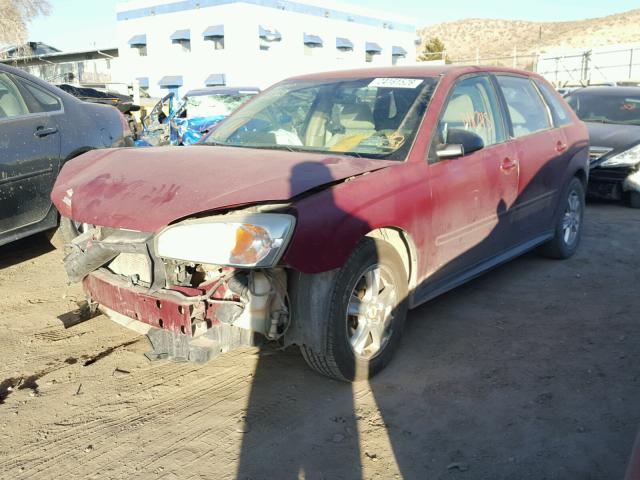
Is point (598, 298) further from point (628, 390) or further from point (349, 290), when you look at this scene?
point (349, 290)

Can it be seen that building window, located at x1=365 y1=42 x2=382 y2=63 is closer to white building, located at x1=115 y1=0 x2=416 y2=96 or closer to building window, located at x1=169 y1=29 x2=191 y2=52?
white building, located at x1=115 y1=0 x2=416 y2=96

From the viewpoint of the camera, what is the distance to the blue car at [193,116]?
42.5ft

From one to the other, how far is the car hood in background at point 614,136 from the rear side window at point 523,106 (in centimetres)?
349

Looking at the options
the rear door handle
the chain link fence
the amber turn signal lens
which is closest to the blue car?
the rear door handle

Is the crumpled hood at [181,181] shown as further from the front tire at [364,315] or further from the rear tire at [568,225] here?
the rear tire at [568,225]

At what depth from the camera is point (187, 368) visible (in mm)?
3516

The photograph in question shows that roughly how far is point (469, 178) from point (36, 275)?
3678mm

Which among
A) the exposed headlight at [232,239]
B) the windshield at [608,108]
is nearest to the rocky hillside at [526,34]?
the windshield at [608,108]

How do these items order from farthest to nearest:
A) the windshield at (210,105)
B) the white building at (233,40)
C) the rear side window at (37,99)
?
the white building at (233,40)
the windshield at (210,105)
the rear side window at (37,99)

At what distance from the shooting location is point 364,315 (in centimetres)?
326

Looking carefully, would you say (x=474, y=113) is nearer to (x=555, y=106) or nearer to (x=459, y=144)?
(x=459, y=144)

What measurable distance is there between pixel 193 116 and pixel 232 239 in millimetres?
11360

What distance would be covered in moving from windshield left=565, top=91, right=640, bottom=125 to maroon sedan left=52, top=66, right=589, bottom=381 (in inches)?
206

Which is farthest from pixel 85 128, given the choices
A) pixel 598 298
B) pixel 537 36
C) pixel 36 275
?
pixel 537 36
